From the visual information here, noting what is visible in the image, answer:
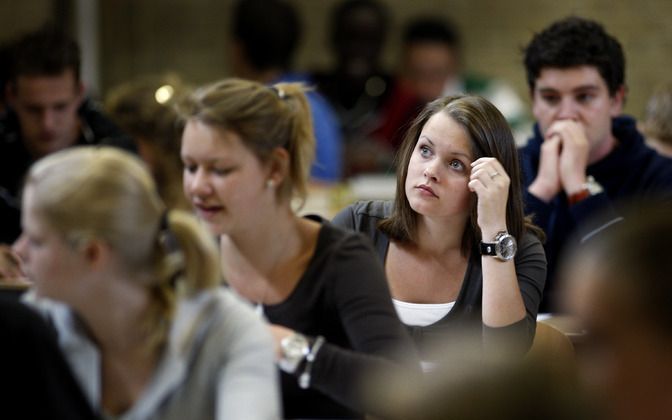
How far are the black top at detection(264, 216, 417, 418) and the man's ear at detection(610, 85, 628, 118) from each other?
1371mm

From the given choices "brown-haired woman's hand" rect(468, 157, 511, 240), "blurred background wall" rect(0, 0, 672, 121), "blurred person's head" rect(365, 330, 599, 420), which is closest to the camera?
"blurred person's head" rect(365, 330, 599, 420)

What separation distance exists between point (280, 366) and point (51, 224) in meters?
0.52

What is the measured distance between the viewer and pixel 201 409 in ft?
5.26

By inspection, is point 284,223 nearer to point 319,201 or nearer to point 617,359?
point 617,359

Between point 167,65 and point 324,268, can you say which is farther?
point 167,65

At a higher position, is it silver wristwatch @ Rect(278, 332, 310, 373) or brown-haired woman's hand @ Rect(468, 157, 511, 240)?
brown-haired woman's hand @ Rect(468, 157, 511, 240)

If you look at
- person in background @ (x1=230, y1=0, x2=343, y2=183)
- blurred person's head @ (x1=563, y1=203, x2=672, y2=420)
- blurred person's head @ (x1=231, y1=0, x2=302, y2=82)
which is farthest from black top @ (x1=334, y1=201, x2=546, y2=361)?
blurred person's head @ (x1=231, y1=0, x2=302, y2=82)

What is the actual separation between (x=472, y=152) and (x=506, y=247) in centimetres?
22

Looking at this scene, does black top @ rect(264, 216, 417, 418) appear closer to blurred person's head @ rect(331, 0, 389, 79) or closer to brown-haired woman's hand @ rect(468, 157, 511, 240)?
brown-haired woman's hand @ rect(468, 157, 511, 240)

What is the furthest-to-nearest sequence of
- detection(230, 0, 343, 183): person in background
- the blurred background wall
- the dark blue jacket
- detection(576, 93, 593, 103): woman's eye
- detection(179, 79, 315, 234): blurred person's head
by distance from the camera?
the blurred background wall < detection(230, 0, 343, 183): person in background < detection(576, 93, 593, 103): woman's eye < the dark blue jacket < detection(179, 79, 315, 234): blurred person's head

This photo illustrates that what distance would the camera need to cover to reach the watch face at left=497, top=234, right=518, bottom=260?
215 cm

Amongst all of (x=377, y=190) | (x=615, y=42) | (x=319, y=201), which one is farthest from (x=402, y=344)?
(x=377, y=190)

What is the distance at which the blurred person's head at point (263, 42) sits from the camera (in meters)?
4.83

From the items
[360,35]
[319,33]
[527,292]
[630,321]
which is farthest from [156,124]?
[630,321]
